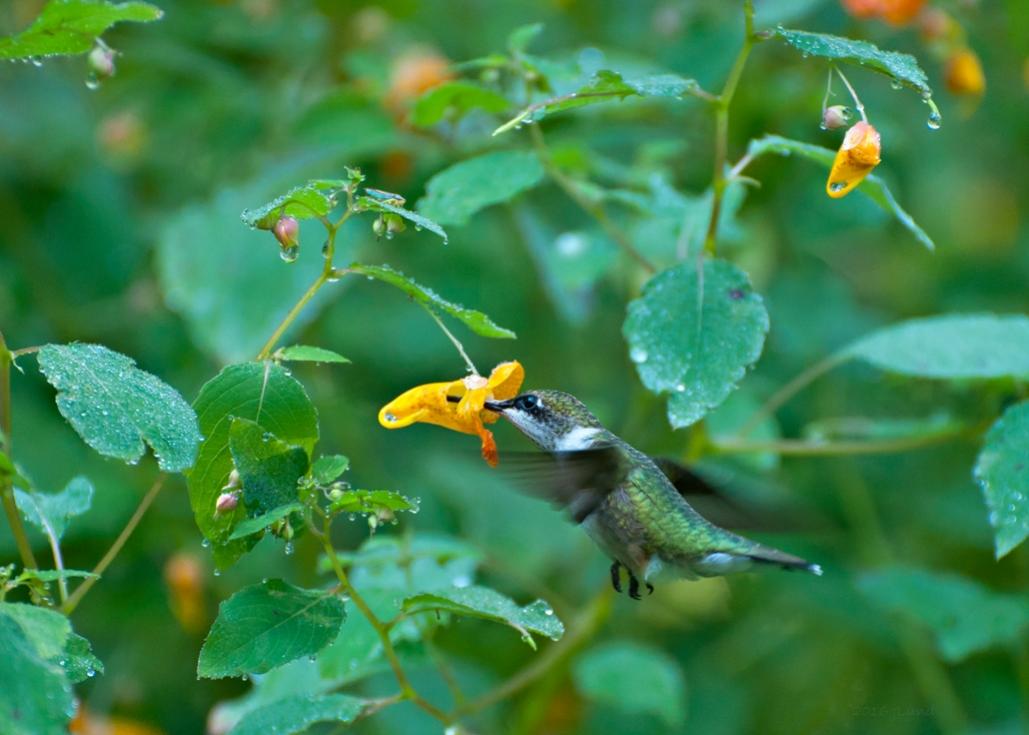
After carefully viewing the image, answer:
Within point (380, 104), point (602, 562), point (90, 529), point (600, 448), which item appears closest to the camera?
point (600, 448)

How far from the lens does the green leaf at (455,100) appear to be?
204 cm

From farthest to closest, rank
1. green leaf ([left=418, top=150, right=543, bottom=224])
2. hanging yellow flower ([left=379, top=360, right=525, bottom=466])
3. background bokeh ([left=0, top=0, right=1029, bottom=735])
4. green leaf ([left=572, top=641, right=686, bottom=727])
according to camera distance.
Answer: background bokeh ([left=0, top=0, right=1029, bottom=735]), green leaf ([left=572, top=641, right=686, bottom=727]), green leaf ([left=418, top=150, right=543, bottom=224]), hanging yellow flower ([left=379, top=360, right=525, bottom=466])

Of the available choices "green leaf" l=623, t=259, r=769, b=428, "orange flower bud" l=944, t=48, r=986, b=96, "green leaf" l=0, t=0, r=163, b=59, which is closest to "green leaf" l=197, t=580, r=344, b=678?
"green leaf" l=623, t=259, r=769, b=428

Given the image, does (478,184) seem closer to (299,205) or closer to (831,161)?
(831,161)

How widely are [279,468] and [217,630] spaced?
21 cm

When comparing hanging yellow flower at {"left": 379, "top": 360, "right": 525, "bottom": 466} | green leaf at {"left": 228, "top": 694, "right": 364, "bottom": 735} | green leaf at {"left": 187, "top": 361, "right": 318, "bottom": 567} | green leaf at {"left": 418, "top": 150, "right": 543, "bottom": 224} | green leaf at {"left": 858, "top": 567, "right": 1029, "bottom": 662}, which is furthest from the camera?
green leaf at {"left": 858, "top": 567, "right": 1029, "bottom": 662}

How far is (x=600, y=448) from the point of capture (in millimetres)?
1689

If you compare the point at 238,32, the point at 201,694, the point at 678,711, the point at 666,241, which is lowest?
the point at 201,694

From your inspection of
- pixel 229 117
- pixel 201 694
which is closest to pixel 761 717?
pixel 201 694

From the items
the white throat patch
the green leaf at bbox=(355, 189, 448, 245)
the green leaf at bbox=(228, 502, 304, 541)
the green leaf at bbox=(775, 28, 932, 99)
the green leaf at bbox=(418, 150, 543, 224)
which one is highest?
the green leaf at bbox=(775, 28, 932, 99)

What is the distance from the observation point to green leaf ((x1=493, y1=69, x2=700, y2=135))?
1.54m

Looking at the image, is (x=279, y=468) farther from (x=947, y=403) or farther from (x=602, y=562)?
(x=947, y=403)

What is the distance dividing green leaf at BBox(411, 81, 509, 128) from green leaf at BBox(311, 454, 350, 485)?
0.81 m

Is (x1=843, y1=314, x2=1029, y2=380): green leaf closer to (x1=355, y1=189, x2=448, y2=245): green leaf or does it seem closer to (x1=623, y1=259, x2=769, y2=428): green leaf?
(x1=623, y1=259, x2=769, y2=428): green leaf
